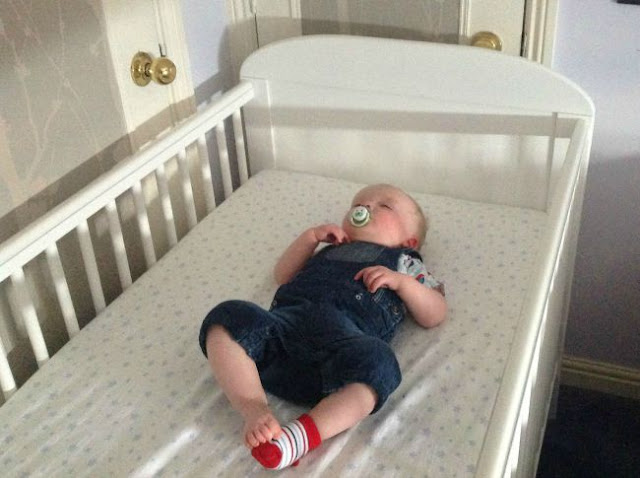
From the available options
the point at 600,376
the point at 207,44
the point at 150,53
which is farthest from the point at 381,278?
the point at 600,376

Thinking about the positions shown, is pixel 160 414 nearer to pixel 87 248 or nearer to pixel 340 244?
pixel 87 248

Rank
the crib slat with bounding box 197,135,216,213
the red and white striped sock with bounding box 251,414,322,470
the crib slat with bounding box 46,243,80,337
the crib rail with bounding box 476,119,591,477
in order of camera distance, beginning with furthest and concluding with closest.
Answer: the crib slat with bounding box 197,135,216,213 → the crib slat with bounding box 46,243,80,337 → the red and white striped sock with bounding box 251,414,322,470 → the crib rail with bounding box 476,119,591,477

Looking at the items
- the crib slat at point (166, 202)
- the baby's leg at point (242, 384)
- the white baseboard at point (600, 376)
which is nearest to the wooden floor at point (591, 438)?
the white baseboard at point (600, 376)

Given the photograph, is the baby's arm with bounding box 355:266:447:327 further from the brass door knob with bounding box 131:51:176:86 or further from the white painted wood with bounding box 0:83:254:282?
the brass door knob with bounding box 131:51:176:86

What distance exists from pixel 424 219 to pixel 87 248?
64 cm

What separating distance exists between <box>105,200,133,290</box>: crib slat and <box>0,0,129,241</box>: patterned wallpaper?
0.12 metres

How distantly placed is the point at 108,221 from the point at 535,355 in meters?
0.86

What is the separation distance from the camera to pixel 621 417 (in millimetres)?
1858

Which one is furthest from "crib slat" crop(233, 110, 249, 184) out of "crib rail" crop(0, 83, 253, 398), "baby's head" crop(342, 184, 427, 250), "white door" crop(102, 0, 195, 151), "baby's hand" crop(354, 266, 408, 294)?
"baby's hand" crop(354, 266, 408, 294)

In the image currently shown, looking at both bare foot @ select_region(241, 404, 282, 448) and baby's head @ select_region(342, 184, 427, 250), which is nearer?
→ bare foot @ select_region(241, 404, 282, 448)

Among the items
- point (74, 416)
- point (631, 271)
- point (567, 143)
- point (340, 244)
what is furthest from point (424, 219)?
point (74, 416)

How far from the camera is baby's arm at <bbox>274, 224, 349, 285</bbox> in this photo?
4.69 ft

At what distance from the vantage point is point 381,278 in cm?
129

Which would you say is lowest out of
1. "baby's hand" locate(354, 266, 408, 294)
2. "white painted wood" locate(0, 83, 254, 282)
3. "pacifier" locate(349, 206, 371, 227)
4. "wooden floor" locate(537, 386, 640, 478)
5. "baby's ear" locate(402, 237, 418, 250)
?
"wooden floor" locate(537, 386, 640, 478)
